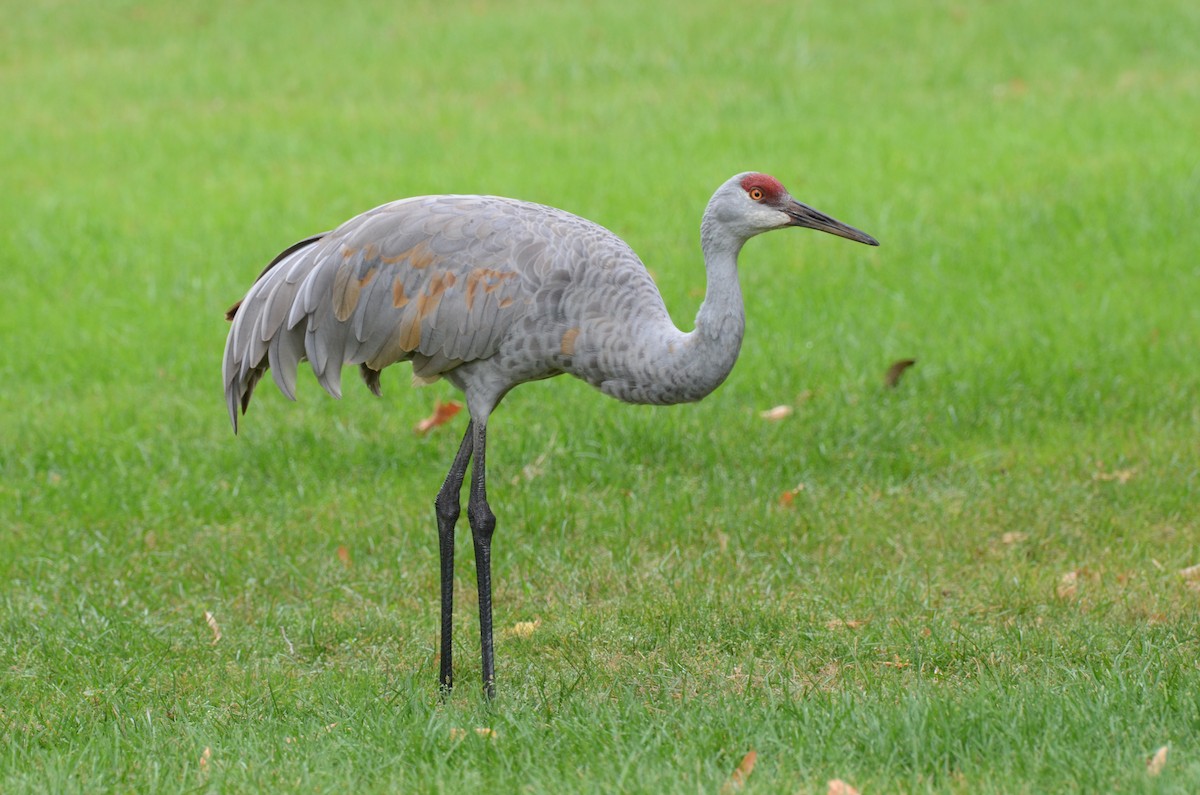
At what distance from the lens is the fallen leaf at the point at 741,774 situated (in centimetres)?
352

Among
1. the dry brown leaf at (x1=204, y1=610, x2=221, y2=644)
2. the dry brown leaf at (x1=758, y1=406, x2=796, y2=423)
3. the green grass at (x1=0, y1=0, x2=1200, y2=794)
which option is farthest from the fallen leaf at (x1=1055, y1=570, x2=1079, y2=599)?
the dry brown leaf at (x1=204, y1=610, x2=221, y2=644)

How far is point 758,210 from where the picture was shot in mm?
4434

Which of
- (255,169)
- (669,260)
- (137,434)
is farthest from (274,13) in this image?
(137,434)

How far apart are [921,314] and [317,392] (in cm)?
316

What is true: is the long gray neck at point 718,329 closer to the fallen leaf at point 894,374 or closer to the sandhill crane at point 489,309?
the sandhill crane at point 489,309

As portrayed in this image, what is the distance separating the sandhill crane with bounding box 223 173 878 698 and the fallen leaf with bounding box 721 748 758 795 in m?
1.04

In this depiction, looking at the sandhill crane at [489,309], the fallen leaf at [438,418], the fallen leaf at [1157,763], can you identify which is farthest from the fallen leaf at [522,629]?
the fallen leaf at [1157,763]

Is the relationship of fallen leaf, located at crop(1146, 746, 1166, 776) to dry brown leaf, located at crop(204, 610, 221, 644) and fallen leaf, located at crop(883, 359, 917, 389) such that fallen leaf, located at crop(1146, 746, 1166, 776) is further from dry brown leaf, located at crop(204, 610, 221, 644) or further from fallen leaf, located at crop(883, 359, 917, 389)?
fallen leaf, located at crop(883, 359, 917, 389)

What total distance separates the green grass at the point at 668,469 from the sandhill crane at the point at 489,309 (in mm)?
765

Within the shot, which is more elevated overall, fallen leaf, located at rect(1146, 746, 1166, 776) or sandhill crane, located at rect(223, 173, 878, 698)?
sandhill crane, located at rect(223, 173, 878, 698)

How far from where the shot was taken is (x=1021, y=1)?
45.2ft

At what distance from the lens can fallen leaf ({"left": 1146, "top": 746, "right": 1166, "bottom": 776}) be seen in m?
3.46

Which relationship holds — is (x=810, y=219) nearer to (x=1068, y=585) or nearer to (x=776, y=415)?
(x=1068, y=585)

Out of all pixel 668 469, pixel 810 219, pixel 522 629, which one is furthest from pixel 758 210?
pixel 668 469
